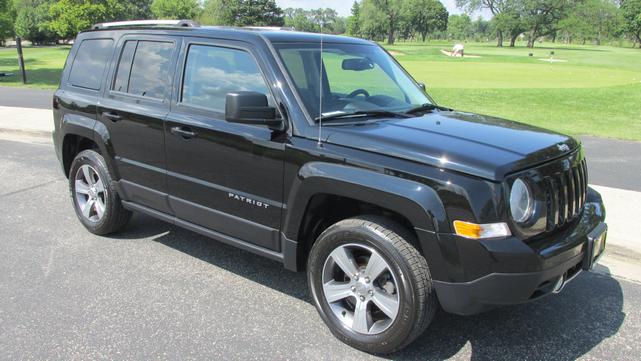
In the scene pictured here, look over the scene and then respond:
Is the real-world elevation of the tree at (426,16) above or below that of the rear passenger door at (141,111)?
above

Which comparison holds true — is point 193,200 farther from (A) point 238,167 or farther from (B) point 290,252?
(B) point 290,252

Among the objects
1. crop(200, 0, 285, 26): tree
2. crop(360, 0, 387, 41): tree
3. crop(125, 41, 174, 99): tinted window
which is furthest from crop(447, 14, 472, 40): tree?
crop(125, 41, 174, 99): tinted window

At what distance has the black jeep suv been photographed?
2871mm

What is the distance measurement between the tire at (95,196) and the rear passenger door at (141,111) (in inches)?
9.3

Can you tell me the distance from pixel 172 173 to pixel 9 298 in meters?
1.47

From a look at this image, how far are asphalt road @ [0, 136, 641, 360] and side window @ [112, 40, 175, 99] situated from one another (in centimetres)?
146

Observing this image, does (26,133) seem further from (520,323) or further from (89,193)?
(520,323)

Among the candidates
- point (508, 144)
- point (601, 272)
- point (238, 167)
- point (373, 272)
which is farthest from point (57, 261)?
point (601, 272)

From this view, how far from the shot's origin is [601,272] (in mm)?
4586

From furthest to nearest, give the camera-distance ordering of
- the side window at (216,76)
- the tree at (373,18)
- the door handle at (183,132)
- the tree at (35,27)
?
the tree at (373,18) < the tree at (35,27) < the door handle at (183,132) < the side window at (216,76)

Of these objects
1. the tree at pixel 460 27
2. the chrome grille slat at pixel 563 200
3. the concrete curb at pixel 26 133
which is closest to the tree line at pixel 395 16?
the tree at pixel 460 27

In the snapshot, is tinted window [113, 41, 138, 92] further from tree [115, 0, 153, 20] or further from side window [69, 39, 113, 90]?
tree [115, 0, 153, 20]

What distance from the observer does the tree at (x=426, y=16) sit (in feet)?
404

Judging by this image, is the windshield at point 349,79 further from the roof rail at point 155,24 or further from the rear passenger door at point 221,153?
the roof rail at point 155,24
